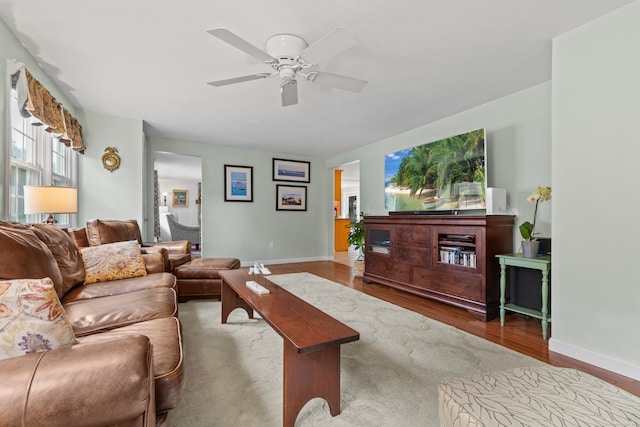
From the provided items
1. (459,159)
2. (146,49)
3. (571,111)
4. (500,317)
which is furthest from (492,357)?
(146,49)

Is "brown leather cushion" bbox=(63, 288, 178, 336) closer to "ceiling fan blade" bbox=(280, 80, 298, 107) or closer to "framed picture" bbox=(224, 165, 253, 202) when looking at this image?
"ceiling fan blade" bbox=(280, 80, 298, 107)

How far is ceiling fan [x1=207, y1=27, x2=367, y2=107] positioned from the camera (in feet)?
5.87

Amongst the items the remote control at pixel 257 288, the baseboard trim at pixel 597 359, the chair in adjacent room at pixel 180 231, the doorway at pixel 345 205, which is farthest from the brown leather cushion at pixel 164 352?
the chair in adjacent room at pixel 180 231

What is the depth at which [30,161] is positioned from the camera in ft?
9.05

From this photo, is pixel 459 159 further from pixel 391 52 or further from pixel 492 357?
pixel 492 357

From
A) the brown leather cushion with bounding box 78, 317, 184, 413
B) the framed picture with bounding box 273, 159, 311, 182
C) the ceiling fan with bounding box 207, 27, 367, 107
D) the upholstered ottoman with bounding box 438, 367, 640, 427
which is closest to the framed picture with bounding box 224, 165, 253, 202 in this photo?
the framed picture with bounding box 273, 159, 311, 182

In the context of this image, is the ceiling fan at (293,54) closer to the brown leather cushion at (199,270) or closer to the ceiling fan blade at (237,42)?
the ceiling fan blade at (237,42)

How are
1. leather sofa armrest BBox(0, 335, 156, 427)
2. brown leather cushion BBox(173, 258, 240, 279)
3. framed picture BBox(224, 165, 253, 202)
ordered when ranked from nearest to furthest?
leather sofa armrest BBox(0, 335, 156, 427)
brown leather cushion BBox(173, 258, 240, 279)
framed picture BBox(224, 165, 253, 202)

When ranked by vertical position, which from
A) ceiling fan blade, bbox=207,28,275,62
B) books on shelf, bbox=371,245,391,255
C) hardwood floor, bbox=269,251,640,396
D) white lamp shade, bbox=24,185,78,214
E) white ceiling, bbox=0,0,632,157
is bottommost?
hardwood floor, bbox=269,251,640,396

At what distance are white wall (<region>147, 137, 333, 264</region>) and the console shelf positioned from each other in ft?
8.08

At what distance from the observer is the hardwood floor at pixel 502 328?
1.90 m

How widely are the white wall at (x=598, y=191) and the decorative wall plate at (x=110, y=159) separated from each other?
4756mm

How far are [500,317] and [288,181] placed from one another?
14.8 ft

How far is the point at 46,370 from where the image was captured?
2.58 feet
